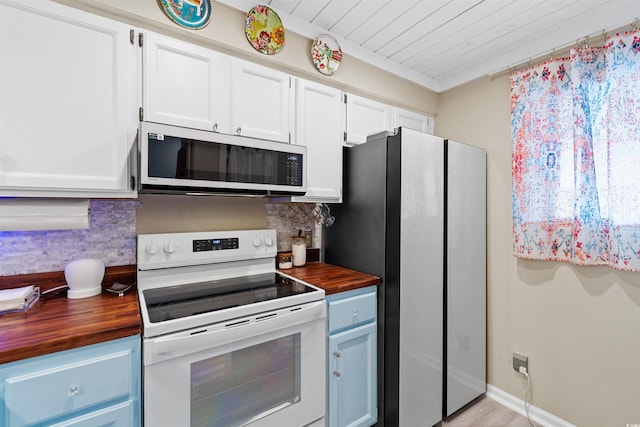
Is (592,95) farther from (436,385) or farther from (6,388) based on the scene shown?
(6,388)

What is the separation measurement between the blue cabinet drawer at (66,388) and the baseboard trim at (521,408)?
236 centimetres

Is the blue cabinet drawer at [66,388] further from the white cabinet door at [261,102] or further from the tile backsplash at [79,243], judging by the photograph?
the white cabinet door at [261,102]

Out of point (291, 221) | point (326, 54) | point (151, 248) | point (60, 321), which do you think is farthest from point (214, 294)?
point (326, 54)

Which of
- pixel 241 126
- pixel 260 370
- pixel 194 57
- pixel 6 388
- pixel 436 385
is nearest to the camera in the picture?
pixel 6 388

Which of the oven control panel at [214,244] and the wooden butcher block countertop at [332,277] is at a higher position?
the oven control panel at [214,244]

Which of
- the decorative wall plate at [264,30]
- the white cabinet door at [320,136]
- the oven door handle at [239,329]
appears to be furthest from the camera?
the white cabinet door at [320,136]

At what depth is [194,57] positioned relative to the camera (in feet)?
4.86

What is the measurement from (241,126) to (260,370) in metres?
1.24

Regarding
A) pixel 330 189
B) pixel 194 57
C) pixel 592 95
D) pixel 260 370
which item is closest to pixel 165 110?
pixel 194 57

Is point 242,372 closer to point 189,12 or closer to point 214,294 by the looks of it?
point 214,294

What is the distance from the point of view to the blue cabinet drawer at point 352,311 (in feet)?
5.23

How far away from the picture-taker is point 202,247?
1680 millimetres

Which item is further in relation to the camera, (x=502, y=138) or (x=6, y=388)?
(x=502, y=138)

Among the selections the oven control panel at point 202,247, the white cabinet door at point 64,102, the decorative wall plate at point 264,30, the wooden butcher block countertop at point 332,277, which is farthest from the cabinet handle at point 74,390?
the decorative wall plate at point 264,30
